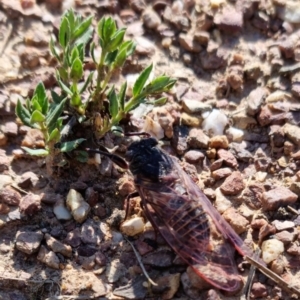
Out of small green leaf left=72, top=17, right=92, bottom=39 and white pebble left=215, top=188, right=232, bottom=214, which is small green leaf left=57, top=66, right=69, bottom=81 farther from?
white pebble left=215, top=188, right=232, bottom=214

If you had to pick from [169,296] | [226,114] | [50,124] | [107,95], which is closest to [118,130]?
[107,95]

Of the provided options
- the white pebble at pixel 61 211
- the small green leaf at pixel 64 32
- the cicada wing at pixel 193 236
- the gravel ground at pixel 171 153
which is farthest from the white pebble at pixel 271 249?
the small green leaf at pixel 64 32

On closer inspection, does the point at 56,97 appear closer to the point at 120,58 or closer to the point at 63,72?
the point at 63,72

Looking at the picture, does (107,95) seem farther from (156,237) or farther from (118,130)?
(156,237)

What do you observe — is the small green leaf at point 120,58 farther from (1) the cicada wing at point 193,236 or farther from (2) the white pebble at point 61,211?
(2) the white pebble at point 61,211

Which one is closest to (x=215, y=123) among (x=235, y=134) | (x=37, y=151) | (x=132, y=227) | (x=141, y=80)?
(x=235, y=134)

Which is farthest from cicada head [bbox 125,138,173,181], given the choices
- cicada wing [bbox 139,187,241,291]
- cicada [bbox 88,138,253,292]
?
cicada wing [bbox 139,187,241,291]
